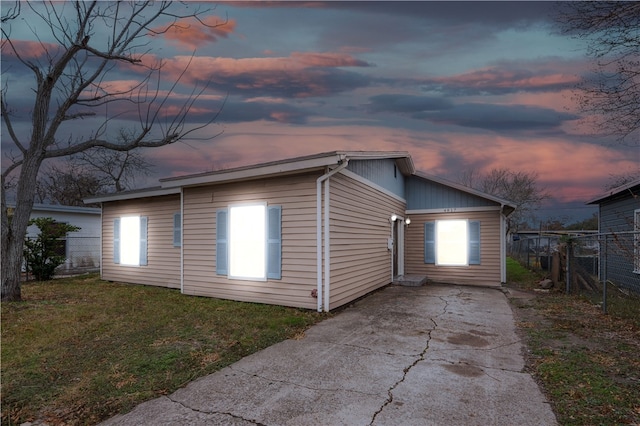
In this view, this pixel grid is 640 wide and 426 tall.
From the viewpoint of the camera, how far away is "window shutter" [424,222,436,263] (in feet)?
37.5

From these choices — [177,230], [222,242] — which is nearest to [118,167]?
[177,230]

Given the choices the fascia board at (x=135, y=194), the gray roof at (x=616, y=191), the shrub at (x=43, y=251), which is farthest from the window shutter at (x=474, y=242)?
the shrub at (x=43, y=251)

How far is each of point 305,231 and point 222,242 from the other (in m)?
2.40

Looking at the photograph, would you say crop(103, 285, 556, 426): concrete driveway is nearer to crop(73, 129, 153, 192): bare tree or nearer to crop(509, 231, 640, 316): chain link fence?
crop(509, 231, 640, 316): chain link fence

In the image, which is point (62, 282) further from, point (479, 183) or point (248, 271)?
point (479, 183)

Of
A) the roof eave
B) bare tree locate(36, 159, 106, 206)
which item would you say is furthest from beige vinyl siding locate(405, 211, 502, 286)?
bare tree locate(36, 159, 106, 206)

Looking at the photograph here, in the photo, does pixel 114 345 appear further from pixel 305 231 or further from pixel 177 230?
pixel 177 230

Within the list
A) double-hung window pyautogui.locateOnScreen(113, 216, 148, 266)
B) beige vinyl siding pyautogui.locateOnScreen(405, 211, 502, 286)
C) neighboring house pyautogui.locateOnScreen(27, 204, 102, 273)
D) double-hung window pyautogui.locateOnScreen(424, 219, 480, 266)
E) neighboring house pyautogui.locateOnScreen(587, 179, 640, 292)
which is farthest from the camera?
neighboring house pyautogui.locateOnScreen(27, 204, 102, 273)

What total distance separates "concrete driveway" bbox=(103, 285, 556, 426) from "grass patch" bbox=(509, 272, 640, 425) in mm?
209

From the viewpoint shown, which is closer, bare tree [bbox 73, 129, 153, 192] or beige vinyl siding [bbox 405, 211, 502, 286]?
beige vinyl siding [bbox 405, 211, 502, 286]

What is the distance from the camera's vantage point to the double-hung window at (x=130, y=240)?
35.1ft

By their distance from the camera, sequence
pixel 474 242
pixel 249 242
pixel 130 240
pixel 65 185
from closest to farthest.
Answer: pixel 249 242
pixel 474 242
pixel 130 240
pixel 65 185

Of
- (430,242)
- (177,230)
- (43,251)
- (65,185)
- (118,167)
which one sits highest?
(118,167)

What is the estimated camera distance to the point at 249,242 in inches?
296
